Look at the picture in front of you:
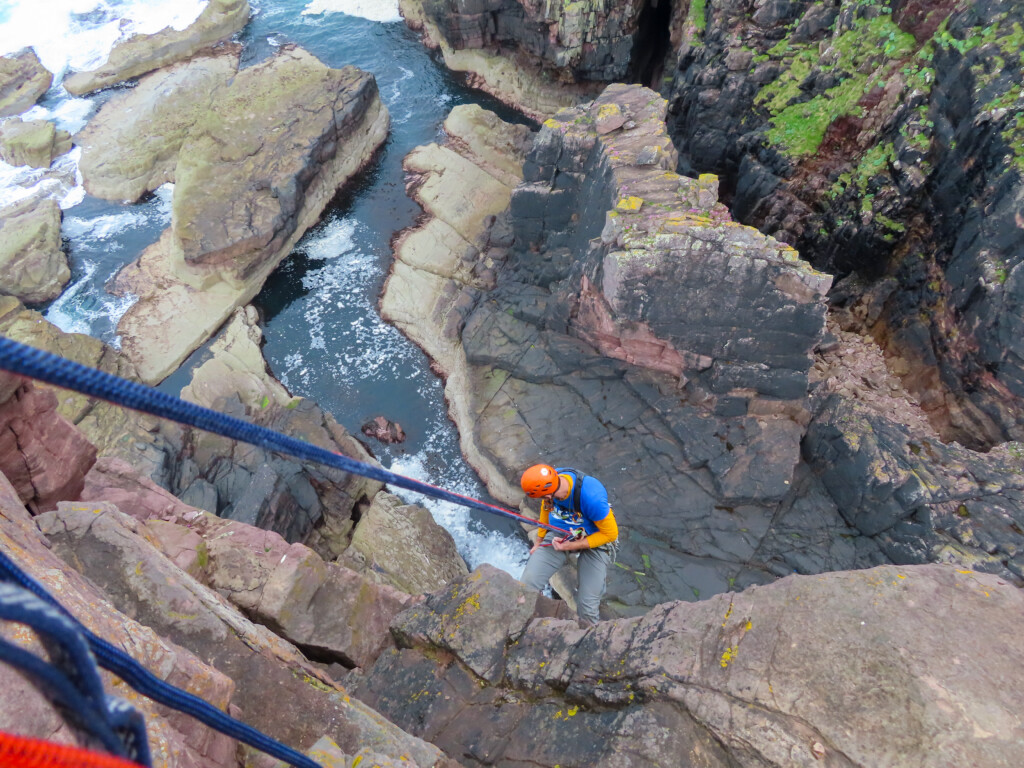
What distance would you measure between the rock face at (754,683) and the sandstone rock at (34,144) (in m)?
31.9

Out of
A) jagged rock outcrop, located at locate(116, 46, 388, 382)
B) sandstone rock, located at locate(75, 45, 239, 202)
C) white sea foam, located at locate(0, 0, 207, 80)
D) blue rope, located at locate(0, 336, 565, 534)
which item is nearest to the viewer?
blue rope, located at locate(0, 336, 565, 534)

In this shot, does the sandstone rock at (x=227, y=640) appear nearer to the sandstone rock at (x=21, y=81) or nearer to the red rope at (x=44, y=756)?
the red rope at (x=44, y=756)

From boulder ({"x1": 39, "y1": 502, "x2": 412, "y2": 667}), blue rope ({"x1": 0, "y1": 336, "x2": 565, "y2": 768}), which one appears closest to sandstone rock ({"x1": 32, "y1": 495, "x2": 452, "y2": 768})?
boulder ({"x1": 39, "y1": 502, "x2": 412, "y2": 667})

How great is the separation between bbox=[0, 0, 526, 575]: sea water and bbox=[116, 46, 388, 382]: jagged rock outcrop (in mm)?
800

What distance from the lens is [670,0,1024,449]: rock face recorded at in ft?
42.3

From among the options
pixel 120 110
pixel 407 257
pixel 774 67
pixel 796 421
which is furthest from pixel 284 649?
pixel 120 110

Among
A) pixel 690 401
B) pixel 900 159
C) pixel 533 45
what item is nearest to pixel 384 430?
pixel 690 401

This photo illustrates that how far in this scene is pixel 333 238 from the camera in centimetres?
2397

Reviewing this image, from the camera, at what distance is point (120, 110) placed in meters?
28.8

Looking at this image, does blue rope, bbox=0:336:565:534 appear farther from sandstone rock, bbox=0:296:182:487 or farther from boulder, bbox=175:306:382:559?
sandstone rock, bbox=0:296:182:487

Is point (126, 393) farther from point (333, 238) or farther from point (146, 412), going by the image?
point (333, 238)

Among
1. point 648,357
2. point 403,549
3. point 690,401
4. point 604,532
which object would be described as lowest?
point 403,549

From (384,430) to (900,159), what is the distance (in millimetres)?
16537

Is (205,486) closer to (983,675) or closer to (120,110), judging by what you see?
(983,675)
